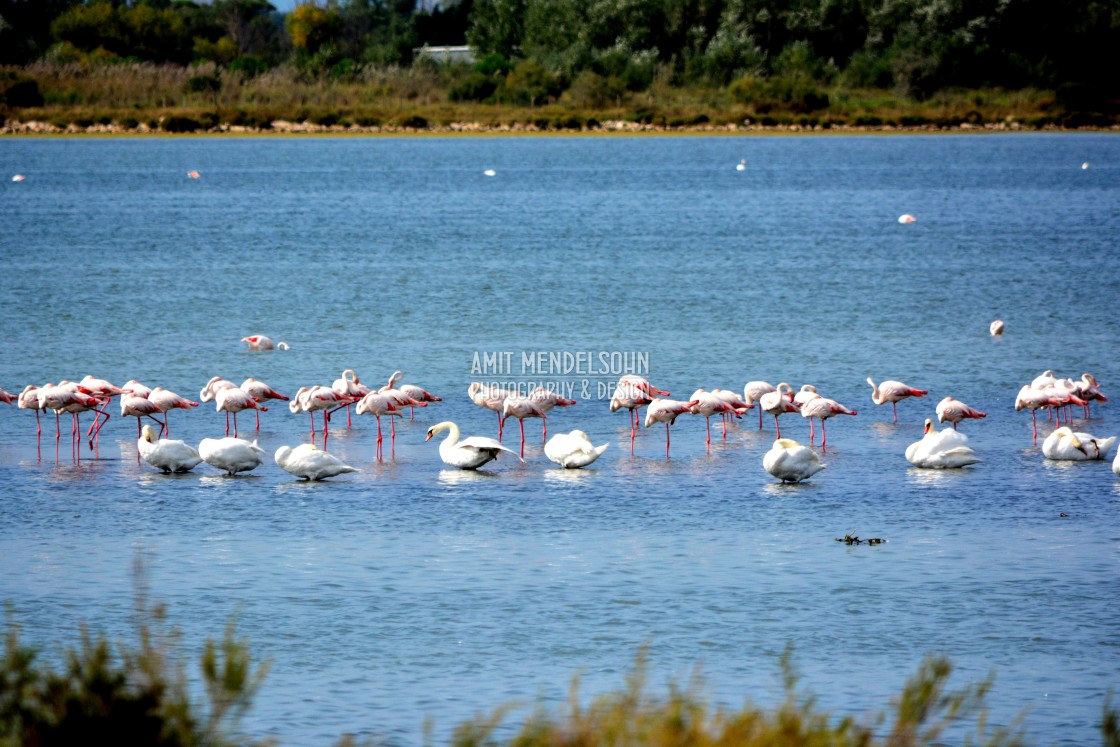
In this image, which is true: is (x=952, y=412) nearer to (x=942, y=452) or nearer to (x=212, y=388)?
(x=942, y=452)

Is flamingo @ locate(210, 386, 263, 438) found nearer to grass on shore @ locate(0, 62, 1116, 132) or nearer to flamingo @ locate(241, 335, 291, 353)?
flamingo @ locate(241, 335, 291, 353)

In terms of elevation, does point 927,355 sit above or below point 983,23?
below

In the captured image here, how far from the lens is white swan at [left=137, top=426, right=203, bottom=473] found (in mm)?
15828

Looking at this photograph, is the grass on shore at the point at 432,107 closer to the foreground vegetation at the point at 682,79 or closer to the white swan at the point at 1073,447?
the foreground vegetation at the point at 682,79

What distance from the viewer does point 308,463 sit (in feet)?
51.3

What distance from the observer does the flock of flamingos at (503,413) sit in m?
15.8

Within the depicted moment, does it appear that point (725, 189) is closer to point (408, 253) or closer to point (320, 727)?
point (408, 253)

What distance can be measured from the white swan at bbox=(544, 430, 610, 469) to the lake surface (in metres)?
0.20

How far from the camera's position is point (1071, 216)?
188 ft

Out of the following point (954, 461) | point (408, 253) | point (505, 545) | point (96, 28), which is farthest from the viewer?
point (96, 28)

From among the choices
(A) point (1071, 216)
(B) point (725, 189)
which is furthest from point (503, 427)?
(B) point (725, 189)

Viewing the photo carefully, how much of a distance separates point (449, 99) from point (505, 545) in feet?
315

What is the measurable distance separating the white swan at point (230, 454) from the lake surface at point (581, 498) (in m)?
0.17

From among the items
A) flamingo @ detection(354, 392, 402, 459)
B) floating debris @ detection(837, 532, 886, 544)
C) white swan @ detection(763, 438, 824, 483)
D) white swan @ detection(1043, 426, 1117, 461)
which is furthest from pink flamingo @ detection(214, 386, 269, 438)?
white swan @ detection(1043, 426, 1117, 461)
